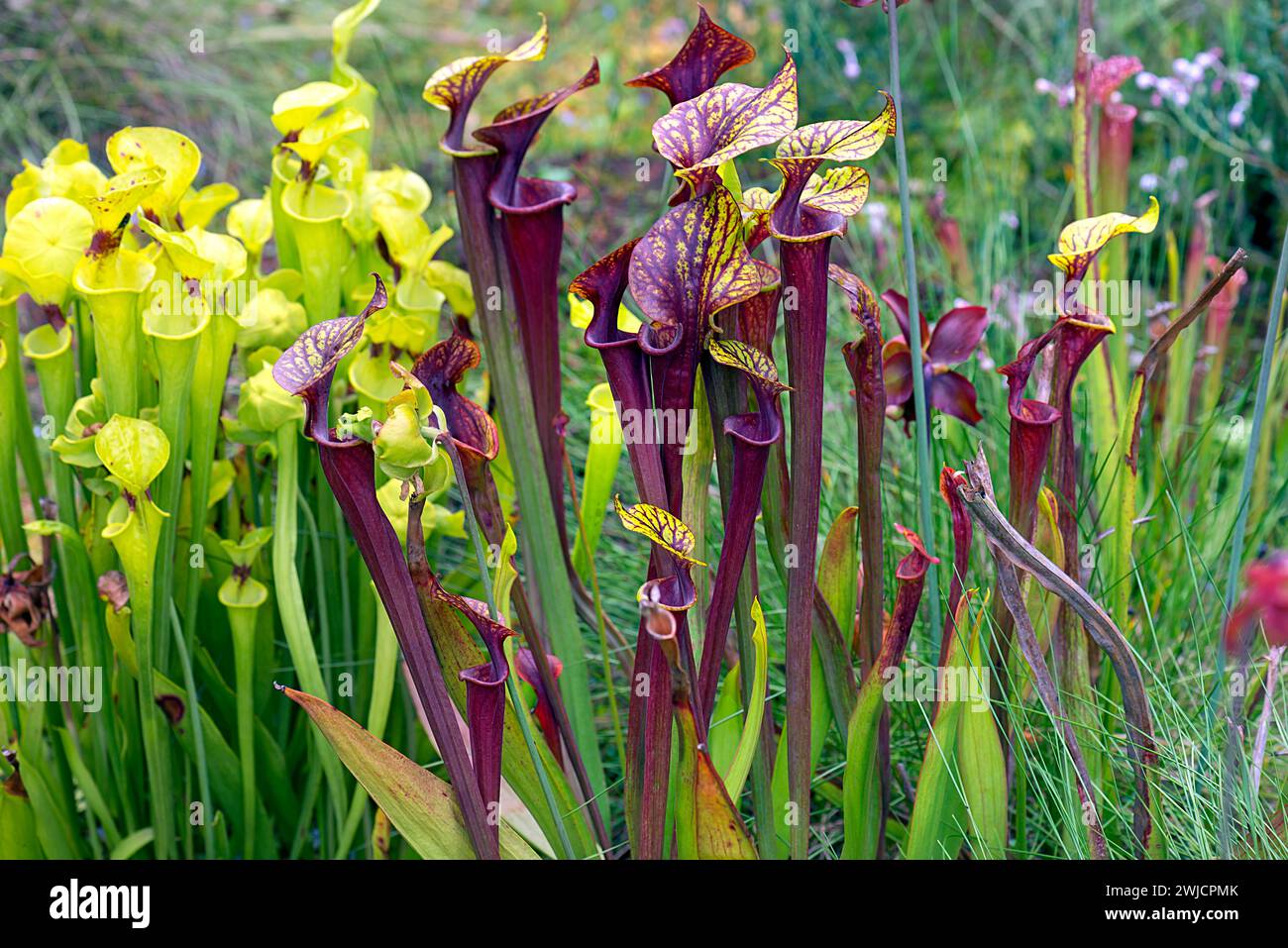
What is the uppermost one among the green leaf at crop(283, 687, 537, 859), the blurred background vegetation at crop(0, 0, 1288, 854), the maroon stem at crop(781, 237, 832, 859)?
the blurred background vegetation at crop(0, 0, 1288, 854)

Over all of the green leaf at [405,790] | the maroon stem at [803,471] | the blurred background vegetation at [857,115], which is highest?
the blurred background vegetation at [857,115]

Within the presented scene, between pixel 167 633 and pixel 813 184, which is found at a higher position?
pixel 813 184

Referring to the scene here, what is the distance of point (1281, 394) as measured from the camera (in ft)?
7.03

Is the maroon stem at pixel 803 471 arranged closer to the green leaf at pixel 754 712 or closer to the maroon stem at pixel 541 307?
the green leaf at pixel 754 712

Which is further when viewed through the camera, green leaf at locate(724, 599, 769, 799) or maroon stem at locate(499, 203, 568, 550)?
maroon stem at locate(499, 203, 568, 550)

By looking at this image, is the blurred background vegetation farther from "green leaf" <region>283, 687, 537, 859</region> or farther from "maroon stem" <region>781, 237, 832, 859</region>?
"green leaf" <region>283, 687, 537, 859</region>

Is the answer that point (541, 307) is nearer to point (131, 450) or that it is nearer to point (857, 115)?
point (131, 450)

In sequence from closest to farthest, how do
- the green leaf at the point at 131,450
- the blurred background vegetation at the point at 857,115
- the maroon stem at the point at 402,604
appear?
the maroon stem at the point at 402,604, the green leaf at the point at 131,450, the blurred background vegetation at the point at 857,115

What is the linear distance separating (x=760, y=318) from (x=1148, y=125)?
3.27m

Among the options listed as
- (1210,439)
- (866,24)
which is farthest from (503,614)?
(866,24)

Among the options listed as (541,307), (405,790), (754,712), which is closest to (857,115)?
(541,307)

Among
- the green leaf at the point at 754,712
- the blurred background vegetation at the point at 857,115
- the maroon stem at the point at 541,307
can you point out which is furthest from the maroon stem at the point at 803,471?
the blurred background vegetation at the point at 857,115

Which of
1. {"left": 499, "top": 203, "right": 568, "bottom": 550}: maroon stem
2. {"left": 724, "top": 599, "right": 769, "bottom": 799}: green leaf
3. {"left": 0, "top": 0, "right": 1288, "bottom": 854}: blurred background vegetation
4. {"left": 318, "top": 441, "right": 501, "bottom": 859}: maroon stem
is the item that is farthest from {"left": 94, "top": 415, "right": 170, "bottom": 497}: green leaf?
{"left": 0, "top": 0, "right": 1288, "bottom": 854}: blurred background vegetation
